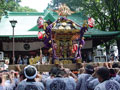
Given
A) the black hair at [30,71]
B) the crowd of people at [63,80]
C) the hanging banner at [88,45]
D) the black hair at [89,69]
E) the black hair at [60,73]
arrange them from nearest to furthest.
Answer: the crowd of people at [63,80]
the black hair at [30,71]
the black hair at [60,73]
the black hair at [89,69]
the hanging banner at [88,45]

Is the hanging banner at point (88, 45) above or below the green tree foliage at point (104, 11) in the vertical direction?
below

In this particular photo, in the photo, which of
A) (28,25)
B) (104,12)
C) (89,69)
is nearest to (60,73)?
(89,69)

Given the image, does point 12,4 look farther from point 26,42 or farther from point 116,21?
point 116,21

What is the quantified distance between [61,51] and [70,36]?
1223 mm

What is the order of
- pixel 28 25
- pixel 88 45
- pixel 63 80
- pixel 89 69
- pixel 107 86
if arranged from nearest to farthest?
1. pixel 107 86
2. pixel 63 80
3. pixel 89 69
4. pixel 88 45
5. pixel 28 25

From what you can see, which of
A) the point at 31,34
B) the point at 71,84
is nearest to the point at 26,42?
the point at 31,34

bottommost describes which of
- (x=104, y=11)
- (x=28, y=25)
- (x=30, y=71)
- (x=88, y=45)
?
(x=88, y=45)

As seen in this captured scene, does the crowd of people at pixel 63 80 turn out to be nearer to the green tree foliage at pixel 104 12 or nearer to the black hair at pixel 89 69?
the black hair at pixel 89 69

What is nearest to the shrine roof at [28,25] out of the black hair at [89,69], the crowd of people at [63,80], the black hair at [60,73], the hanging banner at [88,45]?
the hanging banner at [88,45]

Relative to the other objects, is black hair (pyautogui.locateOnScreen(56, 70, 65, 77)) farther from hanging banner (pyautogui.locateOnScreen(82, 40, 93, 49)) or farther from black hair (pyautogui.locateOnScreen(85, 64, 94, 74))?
hanging banner (pyautogui.locateOnScreen(82, 40, 93, 49))

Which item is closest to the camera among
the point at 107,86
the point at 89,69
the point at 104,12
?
the point at 107,86

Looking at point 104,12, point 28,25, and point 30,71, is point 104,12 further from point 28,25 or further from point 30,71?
point 30,71

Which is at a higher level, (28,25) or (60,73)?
(28,25)

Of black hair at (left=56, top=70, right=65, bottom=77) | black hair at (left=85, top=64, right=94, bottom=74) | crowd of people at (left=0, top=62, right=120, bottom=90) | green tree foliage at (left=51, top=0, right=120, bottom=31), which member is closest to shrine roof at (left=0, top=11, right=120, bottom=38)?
green tree foliage at (left=51, top=0, right=120, bottom=31)
